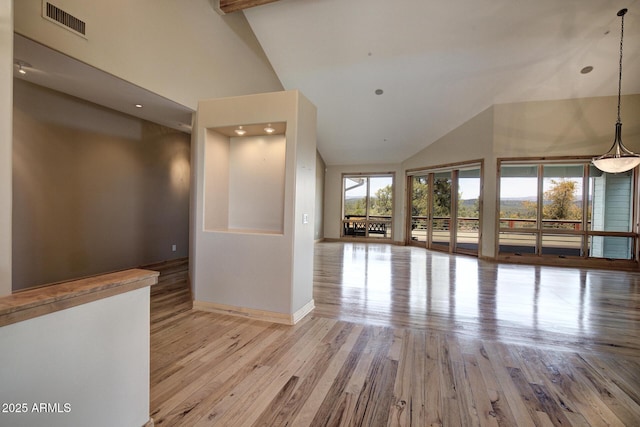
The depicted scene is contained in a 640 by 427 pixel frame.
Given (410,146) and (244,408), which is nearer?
(244,408)

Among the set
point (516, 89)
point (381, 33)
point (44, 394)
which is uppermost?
point (381, 33)

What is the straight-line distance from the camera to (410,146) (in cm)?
872

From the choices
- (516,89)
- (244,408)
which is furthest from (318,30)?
(244,408)

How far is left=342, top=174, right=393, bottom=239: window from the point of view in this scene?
397 inches

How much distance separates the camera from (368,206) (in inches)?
407

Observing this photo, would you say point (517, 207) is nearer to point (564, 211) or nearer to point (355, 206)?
point (564, 211)

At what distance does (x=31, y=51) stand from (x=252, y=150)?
220 cm

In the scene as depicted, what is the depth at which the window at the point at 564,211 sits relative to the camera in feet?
21.7

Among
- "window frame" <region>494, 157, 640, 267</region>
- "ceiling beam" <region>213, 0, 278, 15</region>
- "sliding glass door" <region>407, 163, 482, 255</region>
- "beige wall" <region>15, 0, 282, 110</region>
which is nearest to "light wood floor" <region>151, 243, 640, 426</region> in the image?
"window frame" <region>494, 157, 640, 267</region>

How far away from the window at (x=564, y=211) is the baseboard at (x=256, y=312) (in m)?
5.90

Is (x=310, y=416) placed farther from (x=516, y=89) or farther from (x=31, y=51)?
(x=516, y=89)

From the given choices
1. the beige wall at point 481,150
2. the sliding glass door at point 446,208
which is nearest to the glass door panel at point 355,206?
the sliding glass door at point 446,208

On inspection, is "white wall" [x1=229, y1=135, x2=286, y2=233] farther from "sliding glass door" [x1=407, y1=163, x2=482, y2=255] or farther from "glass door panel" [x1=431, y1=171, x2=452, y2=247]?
"glass door panel" [x1=431, y1=171, x2=452, y2=247]

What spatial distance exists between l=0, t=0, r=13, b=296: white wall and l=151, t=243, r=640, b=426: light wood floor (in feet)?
3.85
